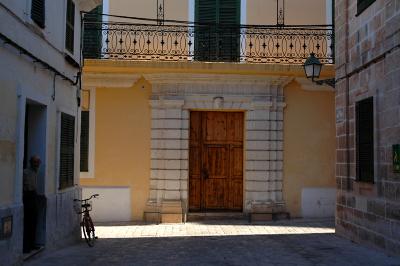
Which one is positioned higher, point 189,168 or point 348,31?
point 348,31

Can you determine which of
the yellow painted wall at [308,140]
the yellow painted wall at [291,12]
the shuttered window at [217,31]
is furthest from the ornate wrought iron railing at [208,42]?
the yellow painted wall at [308,140]

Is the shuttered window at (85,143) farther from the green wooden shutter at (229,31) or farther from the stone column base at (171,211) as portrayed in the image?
the green wooden shutter at (229,31)

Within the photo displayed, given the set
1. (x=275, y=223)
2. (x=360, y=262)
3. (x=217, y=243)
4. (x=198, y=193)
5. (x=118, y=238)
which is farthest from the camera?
(x=198, y=193)

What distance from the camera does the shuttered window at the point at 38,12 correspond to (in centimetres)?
855

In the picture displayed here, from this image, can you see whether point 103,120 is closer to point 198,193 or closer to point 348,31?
point 198,193

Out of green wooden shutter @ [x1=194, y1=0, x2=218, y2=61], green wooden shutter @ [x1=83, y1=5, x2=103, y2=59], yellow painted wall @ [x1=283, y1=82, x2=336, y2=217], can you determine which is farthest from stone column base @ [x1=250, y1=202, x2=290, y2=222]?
green wooden shutter @ [x1=83, y1=5, x2=103, y2=59]

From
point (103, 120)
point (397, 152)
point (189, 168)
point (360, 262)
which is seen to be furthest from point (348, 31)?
point (103, 120)

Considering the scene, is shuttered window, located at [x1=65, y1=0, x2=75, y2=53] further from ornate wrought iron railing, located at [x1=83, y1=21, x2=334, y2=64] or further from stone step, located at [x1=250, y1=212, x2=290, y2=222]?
stone step, located at [x1=250, y1=212, x2=290, y2=222]

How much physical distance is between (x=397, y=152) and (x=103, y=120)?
27.1ft

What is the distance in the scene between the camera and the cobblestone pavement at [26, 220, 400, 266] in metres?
8.88

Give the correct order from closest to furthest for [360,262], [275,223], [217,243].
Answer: [360,262]
[217,243]
[275,223]

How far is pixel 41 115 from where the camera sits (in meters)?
9.29

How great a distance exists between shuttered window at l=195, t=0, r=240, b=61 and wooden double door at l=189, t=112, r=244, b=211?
1610 millimetres

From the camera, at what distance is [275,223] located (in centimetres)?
1421
